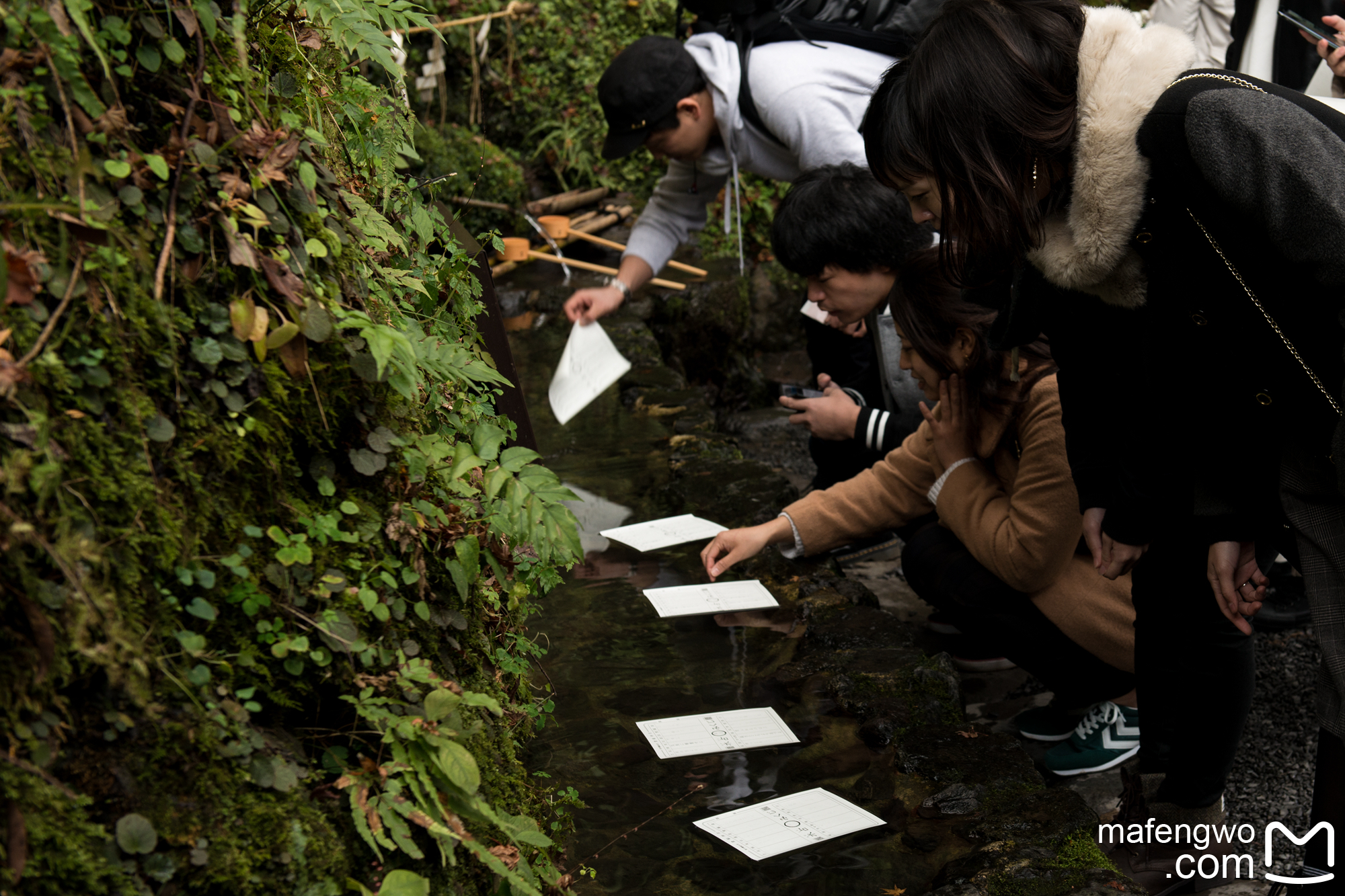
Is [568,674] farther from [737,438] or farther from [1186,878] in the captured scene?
[737,438]

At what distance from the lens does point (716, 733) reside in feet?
6.34

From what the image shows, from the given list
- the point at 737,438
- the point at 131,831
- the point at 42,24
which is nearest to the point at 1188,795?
the point at 131,831

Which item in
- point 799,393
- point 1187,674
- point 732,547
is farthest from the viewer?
point 799,393

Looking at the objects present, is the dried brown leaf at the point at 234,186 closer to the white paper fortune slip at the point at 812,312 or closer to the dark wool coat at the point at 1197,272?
the dark wool coat at the point at 1197,272

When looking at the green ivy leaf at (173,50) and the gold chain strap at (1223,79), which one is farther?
the gold chain strap at (1223,79)

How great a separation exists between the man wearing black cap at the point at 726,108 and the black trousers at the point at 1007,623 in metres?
1.38

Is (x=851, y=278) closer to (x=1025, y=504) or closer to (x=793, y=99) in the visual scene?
(x=793, y=99)

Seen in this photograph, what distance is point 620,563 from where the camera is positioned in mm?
2770

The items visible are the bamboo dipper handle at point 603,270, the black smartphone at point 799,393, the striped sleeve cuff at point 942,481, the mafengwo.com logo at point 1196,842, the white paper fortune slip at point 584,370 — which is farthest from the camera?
the bamboo dipper handle at point 603,270

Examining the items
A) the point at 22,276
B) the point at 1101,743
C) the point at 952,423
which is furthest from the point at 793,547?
the point at 22,276

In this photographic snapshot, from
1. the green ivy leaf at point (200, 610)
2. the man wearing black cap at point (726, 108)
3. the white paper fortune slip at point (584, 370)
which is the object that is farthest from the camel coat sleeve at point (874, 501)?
the green ivy leaf at point (200, 610)

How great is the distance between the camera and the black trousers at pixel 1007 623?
2.67m

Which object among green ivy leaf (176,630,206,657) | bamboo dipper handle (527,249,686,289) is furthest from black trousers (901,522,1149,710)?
bamboo dipper handle (527,249,686,289)

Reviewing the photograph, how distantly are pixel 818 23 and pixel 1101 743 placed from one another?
248 cm
